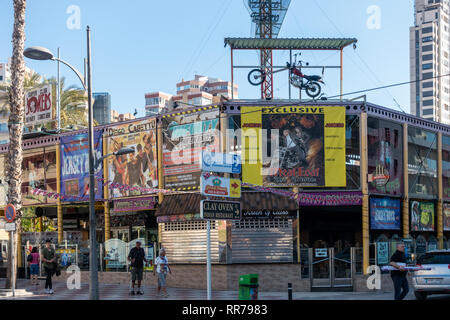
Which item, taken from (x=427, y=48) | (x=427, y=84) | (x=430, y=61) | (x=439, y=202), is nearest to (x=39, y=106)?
(x=439, y=202)

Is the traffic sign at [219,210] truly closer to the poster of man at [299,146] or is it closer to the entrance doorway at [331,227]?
the poster of man at [299,146]

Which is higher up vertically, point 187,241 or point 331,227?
point 331,227

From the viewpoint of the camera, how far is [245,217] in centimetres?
2469

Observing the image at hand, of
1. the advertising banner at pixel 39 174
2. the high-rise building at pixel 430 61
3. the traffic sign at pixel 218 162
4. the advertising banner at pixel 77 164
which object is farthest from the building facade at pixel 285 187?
the high-rise building at pixel 430 61

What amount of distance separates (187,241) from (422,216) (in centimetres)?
1142

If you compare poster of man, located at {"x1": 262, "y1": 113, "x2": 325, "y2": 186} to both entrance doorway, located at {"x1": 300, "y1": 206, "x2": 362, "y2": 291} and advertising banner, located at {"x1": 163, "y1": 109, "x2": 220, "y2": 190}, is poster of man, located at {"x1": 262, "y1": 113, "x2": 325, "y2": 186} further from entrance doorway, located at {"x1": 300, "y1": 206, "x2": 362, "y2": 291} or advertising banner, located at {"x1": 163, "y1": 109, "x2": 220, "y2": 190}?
entrance doorway, located at {"x1": 300, "y1": 206, "x2": 362, "y2": 291}

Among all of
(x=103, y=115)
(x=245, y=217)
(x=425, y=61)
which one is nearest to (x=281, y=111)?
(x=245, y=217)

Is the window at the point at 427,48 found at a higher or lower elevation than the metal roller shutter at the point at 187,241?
higher

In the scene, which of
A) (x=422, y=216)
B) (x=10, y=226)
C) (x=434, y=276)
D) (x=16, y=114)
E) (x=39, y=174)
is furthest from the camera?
(x=39, y=174)

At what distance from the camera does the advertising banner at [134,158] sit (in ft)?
90.4

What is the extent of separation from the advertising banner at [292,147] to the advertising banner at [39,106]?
1204 centimetres

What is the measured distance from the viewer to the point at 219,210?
1565cm

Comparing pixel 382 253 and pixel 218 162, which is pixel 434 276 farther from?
pixel 218 162

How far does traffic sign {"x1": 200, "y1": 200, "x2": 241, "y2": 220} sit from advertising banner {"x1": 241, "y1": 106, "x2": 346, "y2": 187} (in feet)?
29.3
